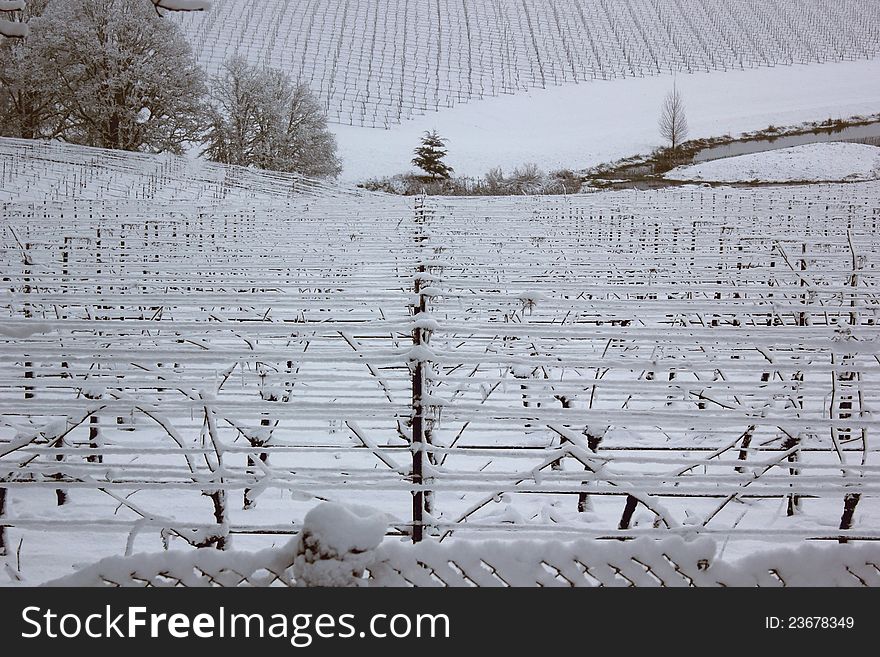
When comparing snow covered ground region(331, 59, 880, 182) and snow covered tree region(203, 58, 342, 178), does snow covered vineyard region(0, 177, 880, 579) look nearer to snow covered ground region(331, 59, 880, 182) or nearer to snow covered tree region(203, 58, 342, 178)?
snow covered ground region(331, 59, 880, 182)

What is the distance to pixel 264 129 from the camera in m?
22.8

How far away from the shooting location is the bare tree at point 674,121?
18562 millimetres

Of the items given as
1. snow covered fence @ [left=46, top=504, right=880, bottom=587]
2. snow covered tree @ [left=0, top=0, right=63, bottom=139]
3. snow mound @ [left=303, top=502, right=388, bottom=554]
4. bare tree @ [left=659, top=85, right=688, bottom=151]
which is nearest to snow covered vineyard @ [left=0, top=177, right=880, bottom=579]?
snow covered fence @ [left=46, top=504, right=880, bottom=587]

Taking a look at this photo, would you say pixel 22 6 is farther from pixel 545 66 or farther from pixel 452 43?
pixel 452 43

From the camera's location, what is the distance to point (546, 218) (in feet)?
29.8

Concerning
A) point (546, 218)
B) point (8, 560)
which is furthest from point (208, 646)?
point (546, 218)

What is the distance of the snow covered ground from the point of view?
45.5 ft

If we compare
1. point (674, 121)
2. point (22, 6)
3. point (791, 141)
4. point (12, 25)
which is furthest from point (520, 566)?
point (674, 121)

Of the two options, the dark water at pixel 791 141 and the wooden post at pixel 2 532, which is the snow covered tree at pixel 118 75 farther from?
the wooden post at pixel 2 532

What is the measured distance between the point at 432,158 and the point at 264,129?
5667mm

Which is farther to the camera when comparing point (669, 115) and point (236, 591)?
point (669, 115)

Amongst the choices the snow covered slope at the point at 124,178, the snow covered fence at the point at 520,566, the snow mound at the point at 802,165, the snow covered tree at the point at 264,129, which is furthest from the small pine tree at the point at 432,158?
the snow covered fence at the point at 520,566

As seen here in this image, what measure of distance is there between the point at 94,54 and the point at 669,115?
16.7 m

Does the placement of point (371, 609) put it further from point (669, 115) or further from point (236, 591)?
point (669, 115)
